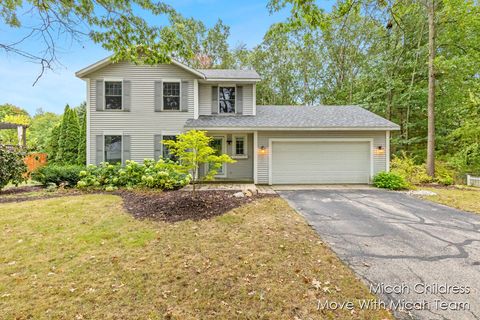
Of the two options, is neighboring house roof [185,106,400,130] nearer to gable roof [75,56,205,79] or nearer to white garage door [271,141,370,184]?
white garage door [271,141,370,184]

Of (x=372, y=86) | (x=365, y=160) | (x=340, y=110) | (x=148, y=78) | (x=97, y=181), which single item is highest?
(x=372, y=86)

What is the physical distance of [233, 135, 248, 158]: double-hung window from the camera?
1204cm

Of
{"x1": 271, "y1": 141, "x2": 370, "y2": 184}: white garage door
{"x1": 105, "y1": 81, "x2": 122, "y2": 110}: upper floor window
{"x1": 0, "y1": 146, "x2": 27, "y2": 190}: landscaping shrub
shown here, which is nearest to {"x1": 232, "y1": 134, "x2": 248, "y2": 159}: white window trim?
{"x1": 271, "y1": 141, "x2": 370, "y2": 184}: white garage door

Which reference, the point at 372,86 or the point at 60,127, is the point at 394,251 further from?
the point at 372,86

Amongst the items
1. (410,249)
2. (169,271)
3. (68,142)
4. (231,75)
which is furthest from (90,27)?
(68,142)

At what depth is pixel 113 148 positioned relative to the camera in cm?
1133

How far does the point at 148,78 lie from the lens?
11312 mm

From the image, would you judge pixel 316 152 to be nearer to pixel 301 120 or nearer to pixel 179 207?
pixel 301 120

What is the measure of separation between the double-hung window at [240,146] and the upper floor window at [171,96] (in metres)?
3.17

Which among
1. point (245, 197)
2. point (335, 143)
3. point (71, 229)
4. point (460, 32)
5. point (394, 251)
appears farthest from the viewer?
point (460, 32)

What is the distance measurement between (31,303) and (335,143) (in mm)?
10819

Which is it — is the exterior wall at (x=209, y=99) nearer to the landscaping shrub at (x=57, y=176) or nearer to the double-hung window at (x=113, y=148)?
the double-hung window at (x=113, y=148)

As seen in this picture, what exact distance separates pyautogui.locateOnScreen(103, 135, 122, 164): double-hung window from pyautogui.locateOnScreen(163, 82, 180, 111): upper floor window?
8.82 feet

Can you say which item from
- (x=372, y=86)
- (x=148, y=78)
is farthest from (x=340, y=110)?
(x=148, y=78)
